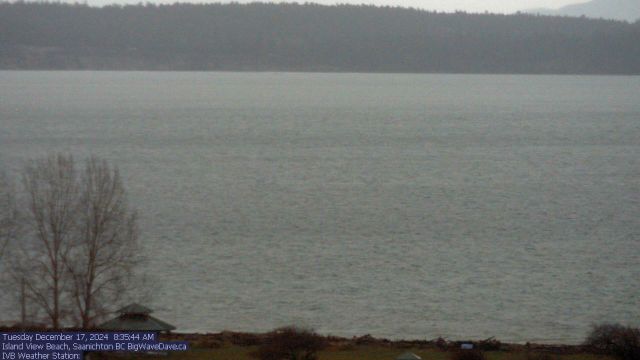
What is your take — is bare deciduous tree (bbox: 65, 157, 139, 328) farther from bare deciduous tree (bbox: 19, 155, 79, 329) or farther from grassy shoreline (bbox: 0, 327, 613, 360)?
grassy shoreline (bbox: 0, 327, 613, 360)

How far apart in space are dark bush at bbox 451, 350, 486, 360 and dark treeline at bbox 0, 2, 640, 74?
123538 mm

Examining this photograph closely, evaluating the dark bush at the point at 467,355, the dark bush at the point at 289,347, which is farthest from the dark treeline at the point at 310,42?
the dark bush at the point at 289,347

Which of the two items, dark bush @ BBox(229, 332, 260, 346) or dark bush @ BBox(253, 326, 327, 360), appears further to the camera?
dark bush @ BBox(229, 332, 260, 346)

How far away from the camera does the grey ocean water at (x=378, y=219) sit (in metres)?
19.2

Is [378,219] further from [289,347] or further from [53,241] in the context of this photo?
[289,347]

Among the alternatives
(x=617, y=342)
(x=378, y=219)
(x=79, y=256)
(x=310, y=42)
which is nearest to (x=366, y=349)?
(x=617, y=342)

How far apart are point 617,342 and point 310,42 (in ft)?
414

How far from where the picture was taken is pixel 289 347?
13117mm

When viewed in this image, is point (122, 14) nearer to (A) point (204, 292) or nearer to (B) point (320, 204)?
(B) point (320, 204)

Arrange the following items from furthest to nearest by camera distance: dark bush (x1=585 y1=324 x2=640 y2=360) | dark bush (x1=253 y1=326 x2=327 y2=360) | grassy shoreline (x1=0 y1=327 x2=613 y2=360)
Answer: dark bush (x1=585 y1=324 x2=640 y2=360) → grassy shoreline (x1=0 y1=327 x2=613 y2=360) → dark bush (x1=253 y1=326 x2=327 y2=360)

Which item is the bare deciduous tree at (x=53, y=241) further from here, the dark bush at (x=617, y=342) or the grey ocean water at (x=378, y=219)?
the dark bush at (x=617, y=342)

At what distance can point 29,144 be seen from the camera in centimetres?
4569

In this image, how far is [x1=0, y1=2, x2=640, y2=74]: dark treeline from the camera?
451ft

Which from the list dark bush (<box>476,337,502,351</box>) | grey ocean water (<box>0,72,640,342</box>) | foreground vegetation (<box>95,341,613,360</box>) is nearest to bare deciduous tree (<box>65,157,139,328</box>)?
foreground vegetation (<box>95,341,613,360</box>)
